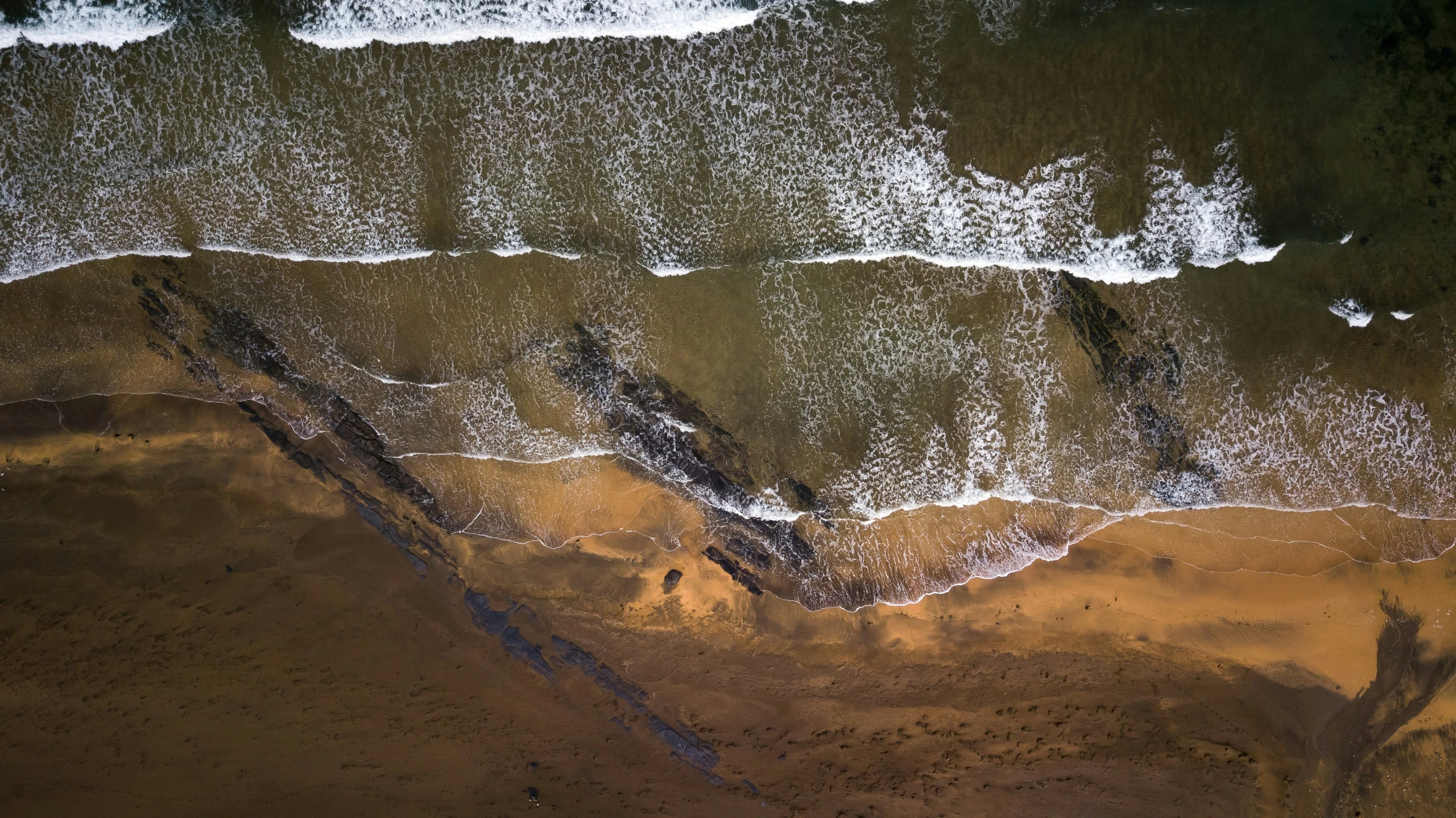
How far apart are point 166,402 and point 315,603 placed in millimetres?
2132

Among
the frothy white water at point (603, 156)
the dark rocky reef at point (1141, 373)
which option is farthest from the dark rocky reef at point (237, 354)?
the dark rocky reef at point (1141, 373)

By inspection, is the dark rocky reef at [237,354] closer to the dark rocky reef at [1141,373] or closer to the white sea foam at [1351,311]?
the dark rocky reef at [1141,373]

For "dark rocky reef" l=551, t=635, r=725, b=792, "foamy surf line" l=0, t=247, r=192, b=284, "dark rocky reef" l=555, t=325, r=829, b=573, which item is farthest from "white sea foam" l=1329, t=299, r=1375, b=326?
"foamy surf line" l=0, t=247, r=192, b=284

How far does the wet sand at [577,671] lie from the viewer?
5.99 meters

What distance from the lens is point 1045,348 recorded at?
16.4ft

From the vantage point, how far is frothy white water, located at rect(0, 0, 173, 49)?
4820mm

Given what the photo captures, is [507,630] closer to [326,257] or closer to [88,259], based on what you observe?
[326,257]

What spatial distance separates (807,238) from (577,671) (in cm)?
422

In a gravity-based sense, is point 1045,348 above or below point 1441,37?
below

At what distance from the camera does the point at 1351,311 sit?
475cm

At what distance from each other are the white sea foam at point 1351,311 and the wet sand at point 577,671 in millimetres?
2252

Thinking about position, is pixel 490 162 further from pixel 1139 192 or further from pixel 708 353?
pixel 1139 192

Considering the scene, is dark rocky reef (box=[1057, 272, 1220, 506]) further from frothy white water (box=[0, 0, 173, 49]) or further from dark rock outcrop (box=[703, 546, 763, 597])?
frothy white water (box=[0, 0, 173, 49])

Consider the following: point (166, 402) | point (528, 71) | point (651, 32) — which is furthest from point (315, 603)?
point (651, 32)
